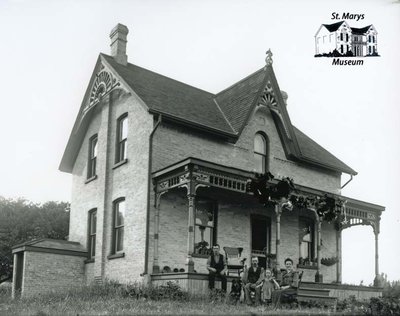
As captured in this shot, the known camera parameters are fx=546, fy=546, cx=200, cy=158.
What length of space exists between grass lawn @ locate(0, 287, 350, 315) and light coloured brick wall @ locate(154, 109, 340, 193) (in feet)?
16.4

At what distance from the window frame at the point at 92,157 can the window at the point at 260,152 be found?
21.9 ft

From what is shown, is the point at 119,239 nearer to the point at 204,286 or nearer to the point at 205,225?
the point at 205,225

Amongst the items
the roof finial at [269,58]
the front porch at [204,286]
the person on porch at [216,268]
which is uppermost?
the roof finial at [269,58]

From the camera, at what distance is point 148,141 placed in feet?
60.3

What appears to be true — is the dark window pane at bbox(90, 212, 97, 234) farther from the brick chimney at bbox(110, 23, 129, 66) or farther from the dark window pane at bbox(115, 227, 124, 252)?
the brick chimney at bbox(110, 23, 129, 66)

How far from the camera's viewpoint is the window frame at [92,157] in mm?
22984

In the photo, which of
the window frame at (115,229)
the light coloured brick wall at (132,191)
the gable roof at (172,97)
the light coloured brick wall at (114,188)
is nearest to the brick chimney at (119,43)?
the gable roof at (172,97)

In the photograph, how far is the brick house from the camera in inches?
691

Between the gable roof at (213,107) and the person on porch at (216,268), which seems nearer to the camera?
the person on porch at (216,268)

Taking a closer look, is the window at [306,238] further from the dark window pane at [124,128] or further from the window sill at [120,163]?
the dark window pane at [124,128]

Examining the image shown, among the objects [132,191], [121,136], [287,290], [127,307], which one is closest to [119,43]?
[121,136]

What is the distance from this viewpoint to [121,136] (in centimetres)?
2086

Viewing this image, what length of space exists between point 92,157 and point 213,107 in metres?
5.55

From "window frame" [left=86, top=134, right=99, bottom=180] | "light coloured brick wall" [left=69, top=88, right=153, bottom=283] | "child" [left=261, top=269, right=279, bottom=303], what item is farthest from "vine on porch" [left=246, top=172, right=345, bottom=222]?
"window frame" [left=86, top=134, right=99, bottom=180]
